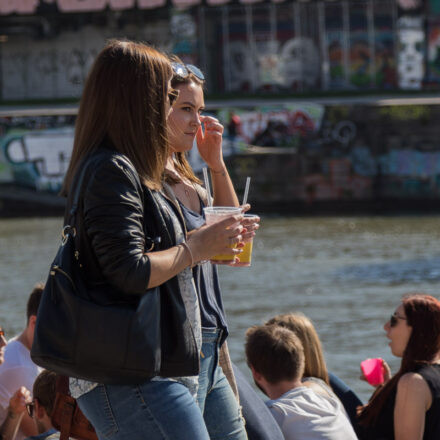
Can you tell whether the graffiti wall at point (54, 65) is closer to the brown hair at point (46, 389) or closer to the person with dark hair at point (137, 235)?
the brown hair at point (46, 389)

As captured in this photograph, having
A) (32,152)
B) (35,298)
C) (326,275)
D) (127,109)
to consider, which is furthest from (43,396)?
(32,152)

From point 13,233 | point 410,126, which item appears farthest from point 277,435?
point 410,126

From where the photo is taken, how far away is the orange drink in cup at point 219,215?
9.12 ft

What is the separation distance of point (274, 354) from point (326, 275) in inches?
505

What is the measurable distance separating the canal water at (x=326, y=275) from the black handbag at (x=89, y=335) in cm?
667

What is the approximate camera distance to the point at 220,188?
3121 millimetres

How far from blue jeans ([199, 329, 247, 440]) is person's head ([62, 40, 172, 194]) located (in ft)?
1.59

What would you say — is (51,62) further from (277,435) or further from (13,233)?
(277,435)

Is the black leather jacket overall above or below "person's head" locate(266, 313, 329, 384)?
above

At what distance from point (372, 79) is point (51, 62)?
11202 millimetres

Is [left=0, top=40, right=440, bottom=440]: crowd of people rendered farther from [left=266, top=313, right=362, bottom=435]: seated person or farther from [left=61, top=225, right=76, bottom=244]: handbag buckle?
[left=266, top=313, right=362, bottom=435]: seated person

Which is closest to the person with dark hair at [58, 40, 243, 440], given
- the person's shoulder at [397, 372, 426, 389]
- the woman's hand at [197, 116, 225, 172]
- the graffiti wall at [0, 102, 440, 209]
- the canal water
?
the woman's hand at [197, 116, 225, 172]

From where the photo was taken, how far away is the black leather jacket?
2.43 m

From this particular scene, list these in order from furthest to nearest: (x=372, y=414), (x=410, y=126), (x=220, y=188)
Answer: (x=410, y=126) < (x=372, y=414) < (x=220, y=188)
